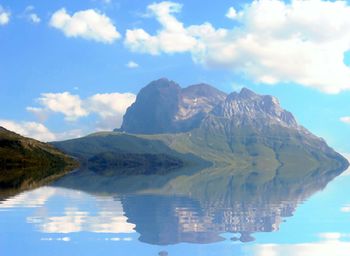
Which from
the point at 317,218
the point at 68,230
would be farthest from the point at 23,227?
the point at 317,218

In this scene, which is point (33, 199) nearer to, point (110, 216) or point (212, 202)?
point (110, 216)

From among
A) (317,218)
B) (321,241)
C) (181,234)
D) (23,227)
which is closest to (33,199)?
(23,227)

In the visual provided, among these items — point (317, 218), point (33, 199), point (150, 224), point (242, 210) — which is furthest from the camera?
point (33, 199)

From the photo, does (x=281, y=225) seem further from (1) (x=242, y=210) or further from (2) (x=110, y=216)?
(2) (x=110, y=216)

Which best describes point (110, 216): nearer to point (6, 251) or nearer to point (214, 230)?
point (214, 230)

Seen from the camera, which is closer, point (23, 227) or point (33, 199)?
point (23, 227)

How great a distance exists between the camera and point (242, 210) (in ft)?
196

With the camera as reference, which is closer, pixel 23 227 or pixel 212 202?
pixel 23 227

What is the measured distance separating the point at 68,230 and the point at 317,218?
30.3 m

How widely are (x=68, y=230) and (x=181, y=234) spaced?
10530mm

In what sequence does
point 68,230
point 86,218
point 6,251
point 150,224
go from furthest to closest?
point 86,218 → point 150,224 → point 68,230 → point 6,251

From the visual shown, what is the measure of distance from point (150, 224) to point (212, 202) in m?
27.6

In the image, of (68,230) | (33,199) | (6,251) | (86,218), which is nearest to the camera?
(6,251)

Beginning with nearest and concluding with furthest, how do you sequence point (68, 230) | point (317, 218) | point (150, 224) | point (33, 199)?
point (68, 230)
point (150, 224)
point (317, 218)
point (33, 199)
